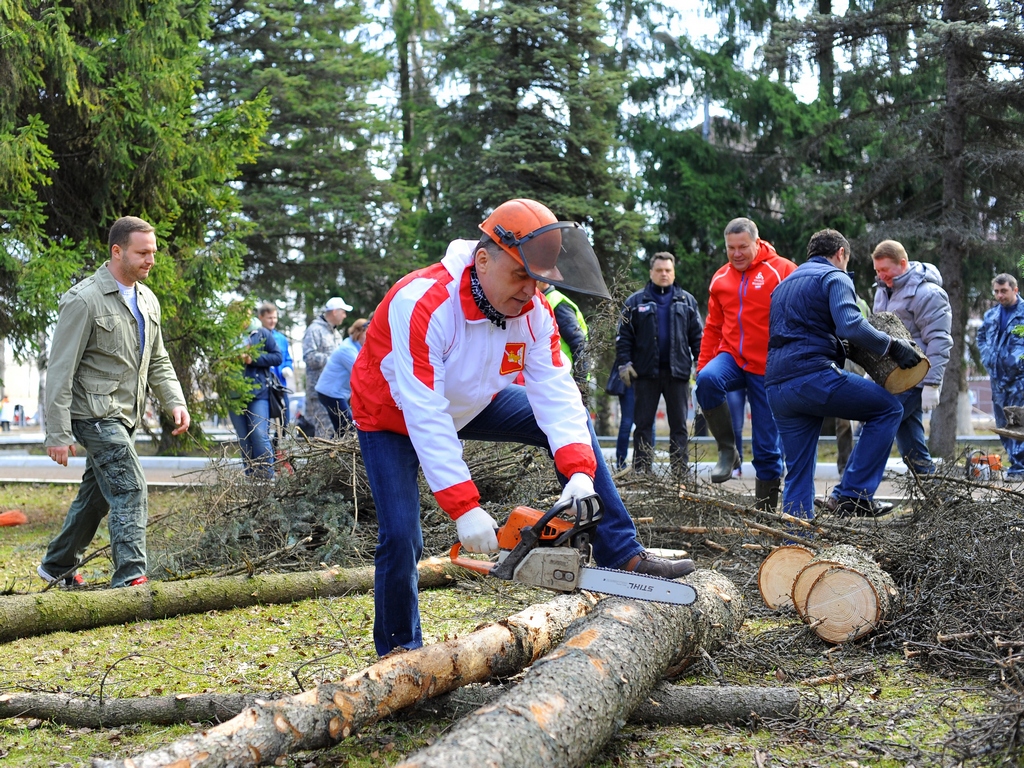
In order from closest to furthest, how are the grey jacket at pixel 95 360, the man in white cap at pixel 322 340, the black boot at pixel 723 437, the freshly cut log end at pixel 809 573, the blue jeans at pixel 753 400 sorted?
1. the freshly cut log end at pixel 809 573
2. the grey jacket at pixel 95 360
3. the blue jeans at pixel 753 400
4. the black boot at pixel 723 437
5. the man in white cap at pixel 322 340

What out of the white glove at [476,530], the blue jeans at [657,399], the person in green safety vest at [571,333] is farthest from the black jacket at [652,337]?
the white glove at [476,530]

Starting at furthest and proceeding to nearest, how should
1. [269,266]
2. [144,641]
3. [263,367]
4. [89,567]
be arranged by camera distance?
[269,266], [263,367], [89,567], [144,641]

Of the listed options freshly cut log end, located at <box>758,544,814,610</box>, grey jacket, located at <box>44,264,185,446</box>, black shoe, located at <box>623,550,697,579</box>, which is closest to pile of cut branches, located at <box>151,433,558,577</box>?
grey jacket, located at <box>44,264,185,446</box>

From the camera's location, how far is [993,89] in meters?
13.4

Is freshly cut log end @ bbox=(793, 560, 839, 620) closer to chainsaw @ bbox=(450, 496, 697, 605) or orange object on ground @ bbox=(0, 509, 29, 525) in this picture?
chainsaw @ bbox=(450, 496, 697, 605)

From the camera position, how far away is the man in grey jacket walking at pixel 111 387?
5.38 meters

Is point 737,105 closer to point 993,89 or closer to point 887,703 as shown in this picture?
point 993,89

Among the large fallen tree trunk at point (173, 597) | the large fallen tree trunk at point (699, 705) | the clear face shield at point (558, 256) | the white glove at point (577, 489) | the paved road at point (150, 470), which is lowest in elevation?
the large fallen tree trunk at point (699, 705)

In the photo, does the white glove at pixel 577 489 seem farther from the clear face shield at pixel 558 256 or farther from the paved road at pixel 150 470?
the paved road at pixel 150 470

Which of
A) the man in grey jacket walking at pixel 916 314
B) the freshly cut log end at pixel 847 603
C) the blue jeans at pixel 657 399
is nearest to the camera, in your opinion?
→ the freshly cut log end at pixel 847 603

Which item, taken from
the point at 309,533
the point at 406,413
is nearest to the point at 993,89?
the point at 309,533

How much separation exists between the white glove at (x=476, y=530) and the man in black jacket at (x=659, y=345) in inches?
229

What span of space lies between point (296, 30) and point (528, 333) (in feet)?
52.9

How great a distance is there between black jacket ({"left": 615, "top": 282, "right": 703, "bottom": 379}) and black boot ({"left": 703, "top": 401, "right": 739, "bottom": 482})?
5.46ft
